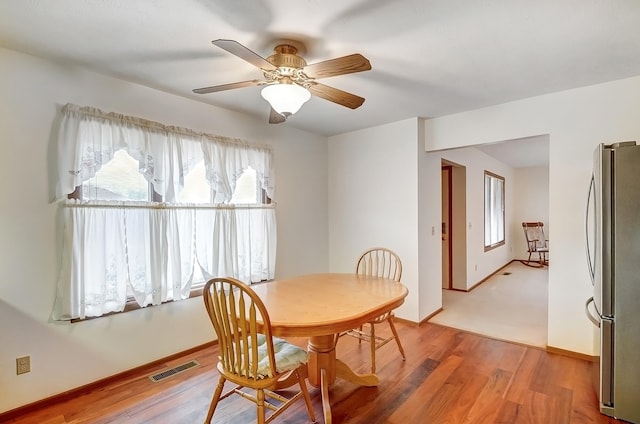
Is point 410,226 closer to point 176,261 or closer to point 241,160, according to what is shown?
point 241,160

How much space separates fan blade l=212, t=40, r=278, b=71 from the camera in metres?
1.43

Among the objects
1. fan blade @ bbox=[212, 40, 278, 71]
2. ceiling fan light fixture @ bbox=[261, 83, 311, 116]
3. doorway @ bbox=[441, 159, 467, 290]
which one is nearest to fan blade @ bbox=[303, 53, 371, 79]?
ceiling fan light fixture @ bbox=[261, 83, 311, 116]

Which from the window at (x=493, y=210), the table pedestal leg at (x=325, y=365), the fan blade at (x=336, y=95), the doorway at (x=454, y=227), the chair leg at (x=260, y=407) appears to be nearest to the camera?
the chair leg at (x=260, y=407)

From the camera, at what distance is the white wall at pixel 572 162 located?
259cm

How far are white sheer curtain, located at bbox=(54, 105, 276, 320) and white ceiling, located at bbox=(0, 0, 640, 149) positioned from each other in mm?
491

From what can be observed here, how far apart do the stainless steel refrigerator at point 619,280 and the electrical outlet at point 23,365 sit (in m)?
3.68

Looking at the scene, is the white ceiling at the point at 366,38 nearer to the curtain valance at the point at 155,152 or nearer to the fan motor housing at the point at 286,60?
the fan motor housing at the point at 286,60

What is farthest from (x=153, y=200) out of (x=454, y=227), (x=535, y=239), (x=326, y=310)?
(x=535, y=239)

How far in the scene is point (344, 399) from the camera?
218cm

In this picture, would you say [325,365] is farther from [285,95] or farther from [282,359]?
[285,95]

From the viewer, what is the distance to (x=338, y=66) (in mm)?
1715

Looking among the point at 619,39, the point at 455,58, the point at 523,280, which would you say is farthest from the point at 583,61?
the point at 523,280

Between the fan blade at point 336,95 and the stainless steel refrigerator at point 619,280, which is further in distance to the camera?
the fan blade at point 336,95

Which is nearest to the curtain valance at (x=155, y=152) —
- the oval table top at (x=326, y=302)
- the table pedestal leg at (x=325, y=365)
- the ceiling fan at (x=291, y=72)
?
the ceiling fan at (x=291, y=72)
